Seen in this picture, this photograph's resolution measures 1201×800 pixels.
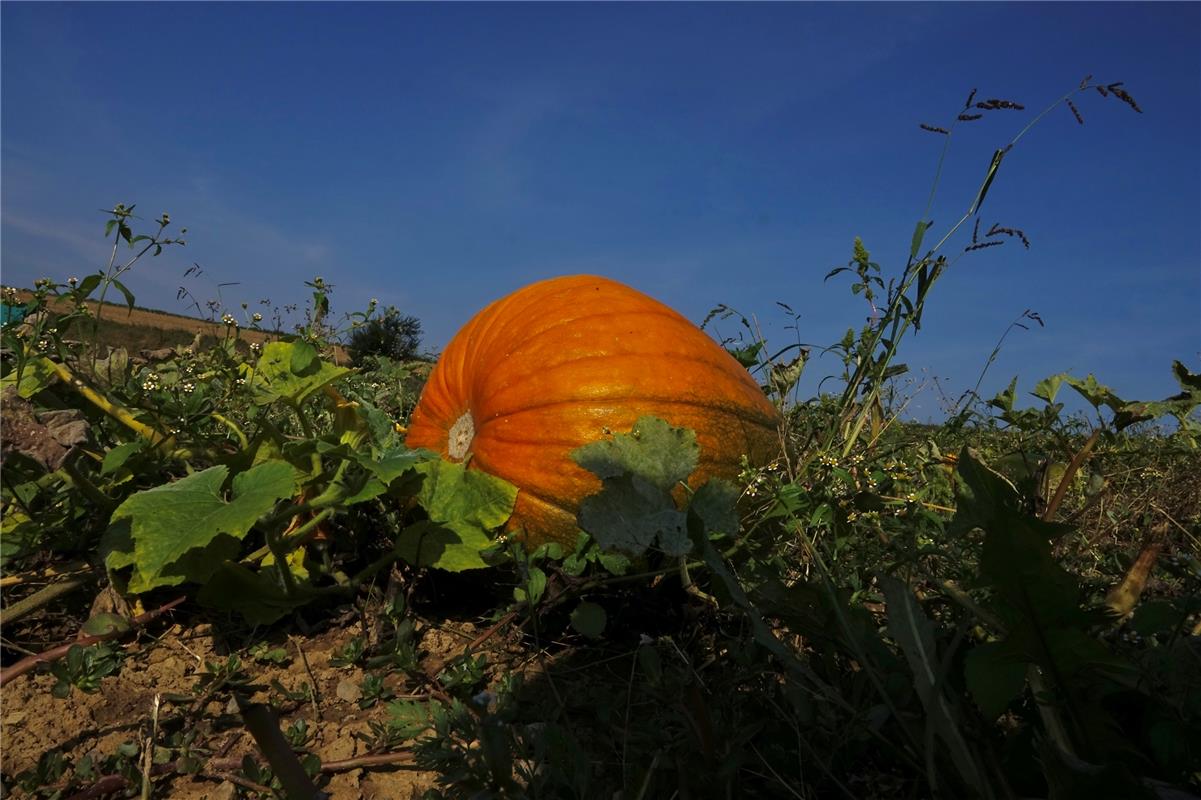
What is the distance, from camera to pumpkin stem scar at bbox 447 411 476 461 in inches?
99.7

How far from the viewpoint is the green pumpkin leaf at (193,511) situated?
1510 mm

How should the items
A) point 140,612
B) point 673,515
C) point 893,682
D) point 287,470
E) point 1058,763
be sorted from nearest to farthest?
point 1058,763
point 673,515
point 893,682
point 287,470
point 140,612

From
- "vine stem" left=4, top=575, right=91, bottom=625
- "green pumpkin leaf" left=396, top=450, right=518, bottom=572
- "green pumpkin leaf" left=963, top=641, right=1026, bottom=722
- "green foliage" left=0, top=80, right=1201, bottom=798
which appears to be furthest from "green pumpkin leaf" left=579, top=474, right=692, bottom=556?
"vine stem" left=4, top=575, right=91, bottom=625

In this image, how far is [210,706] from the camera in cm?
170

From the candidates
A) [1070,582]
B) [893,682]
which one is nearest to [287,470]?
[893,682]

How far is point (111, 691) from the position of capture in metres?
1.75

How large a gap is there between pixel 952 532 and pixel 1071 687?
24 centimetres

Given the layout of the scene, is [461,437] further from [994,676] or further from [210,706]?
[994,676]

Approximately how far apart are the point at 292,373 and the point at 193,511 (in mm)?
568

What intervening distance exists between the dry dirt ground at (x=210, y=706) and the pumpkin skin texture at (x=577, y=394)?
16.9 inches

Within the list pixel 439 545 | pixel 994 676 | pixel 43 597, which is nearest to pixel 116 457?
pixel 43 597

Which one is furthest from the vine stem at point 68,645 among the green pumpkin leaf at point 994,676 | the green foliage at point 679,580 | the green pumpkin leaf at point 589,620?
the green pumpkin leaf at point 994,676

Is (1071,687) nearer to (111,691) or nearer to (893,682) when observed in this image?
(893,682)

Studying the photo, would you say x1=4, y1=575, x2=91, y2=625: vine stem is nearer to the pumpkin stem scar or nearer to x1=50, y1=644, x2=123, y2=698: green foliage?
x1=50, y1=644, x2=123, y2=698: green foliage
